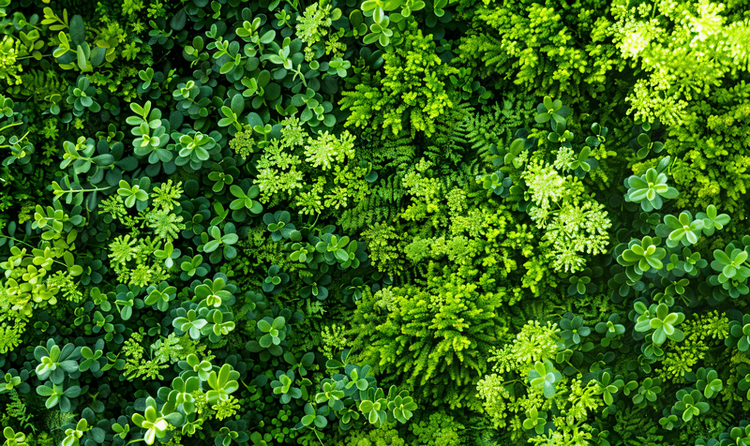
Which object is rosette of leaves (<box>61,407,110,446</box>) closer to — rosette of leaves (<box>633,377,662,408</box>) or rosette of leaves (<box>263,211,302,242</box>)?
rosette of leaves (<box>263,211,302,242</box>)

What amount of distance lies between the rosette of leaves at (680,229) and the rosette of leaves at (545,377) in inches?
35.8

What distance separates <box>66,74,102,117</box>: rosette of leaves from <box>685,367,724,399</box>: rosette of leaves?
3886 mm

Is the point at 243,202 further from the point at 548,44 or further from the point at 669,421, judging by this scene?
the point at 669,421

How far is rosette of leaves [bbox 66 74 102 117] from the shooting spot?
2955mm

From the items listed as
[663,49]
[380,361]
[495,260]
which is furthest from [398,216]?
[663,49]

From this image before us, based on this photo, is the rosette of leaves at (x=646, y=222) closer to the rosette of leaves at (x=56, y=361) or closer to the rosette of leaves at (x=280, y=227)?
the rosette of leaves at (x=280, y=227)

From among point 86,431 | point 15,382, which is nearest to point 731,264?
point 86,431

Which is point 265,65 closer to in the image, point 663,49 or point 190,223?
point 190,223

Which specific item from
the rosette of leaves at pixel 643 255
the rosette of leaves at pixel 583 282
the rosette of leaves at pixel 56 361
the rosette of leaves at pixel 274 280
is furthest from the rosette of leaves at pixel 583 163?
the rosette of leaves at pixel 56 361

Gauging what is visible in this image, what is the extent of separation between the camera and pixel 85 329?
3027mm

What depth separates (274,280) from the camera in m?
3.03

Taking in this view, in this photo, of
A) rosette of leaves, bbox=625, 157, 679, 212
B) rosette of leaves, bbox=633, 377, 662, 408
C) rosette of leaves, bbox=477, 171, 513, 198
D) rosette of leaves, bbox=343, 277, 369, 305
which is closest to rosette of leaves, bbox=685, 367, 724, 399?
rosette of leaves, bbox=633, 377, 662, 408

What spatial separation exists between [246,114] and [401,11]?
1.11 meters

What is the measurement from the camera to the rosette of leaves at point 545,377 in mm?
2639
